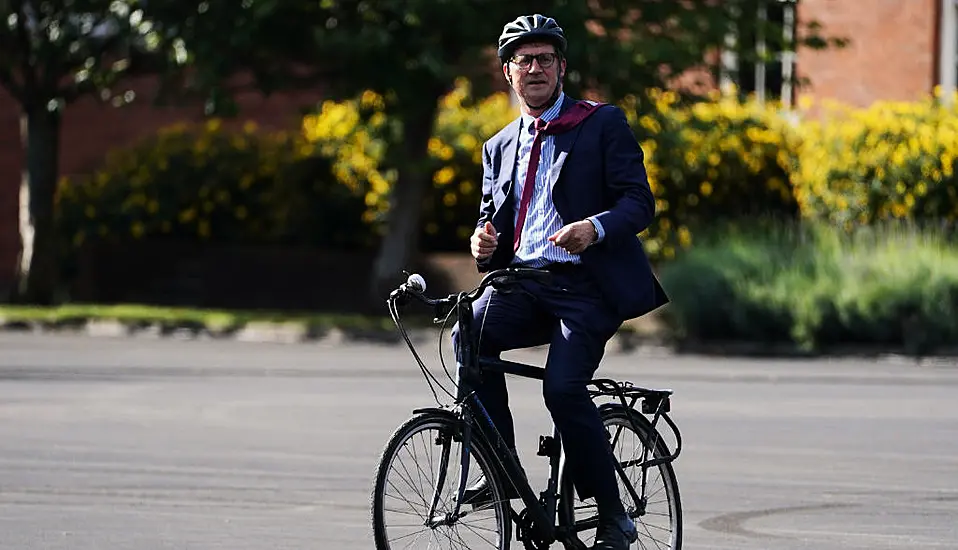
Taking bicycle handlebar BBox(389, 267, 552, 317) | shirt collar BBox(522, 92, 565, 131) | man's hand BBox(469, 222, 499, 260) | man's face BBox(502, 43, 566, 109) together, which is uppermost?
man's face BBox(502, 43, 566, 109)

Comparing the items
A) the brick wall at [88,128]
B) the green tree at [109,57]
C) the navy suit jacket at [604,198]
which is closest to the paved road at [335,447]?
the navy suit jacket at [604,198]

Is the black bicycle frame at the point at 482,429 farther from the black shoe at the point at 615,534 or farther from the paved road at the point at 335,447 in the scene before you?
the paved road at the point at 335,447

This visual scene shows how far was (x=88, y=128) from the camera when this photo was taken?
34750 mm

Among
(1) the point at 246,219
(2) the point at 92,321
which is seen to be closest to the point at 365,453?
(2) the point at 92,321

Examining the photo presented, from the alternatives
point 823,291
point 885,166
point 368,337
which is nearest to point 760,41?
point 885,166

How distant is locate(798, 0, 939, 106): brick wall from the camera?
91.1 ft

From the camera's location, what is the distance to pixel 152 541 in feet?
27.6

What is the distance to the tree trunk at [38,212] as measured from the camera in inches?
1041

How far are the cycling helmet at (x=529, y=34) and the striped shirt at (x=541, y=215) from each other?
228 mm

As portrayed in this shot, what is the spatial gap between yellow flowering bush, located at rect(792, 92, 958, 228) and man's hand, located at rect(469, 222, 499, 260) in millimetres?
17456

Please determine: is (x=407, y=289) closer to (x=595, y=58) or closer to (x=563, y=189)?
(x=563, y=189)

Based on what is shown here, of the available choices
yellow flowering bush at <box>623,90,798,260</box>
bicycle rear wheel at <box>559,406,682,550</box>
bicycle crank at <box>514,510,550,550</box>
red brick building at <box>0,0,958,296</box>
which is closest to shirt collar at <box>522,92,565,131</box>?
bicycle rear wheel at <box>559,406,682,550</box>

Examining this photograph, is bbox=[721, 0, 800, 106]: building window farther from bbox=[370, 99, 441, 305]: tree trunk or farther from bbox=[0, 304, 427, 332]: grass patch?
bbox=[0, 304, 427, 332]: grass patch

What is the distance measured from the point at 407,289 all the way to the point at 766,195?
65.3 ft
